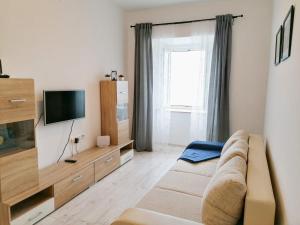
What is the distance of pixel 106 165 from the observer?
11.0 feet

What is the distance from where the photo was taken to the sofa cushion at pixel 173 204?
1.67m

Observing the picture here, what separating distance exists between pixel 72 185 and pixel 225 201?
1918 mm

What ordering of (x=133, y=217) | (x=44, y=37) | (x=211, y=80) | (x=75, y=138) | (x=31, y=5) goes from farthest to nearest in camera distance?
1. (x=211, y=80)
2. (x=75, y=138)
3. (x=44, y=37)
4. (x=31, y=5)
5. (x=133, y=217)

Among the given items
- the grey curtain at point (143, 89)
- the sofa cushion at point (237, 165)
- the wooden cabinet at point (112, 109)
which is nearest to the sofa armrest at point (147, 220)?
the sofa cushion at point (237, 165)

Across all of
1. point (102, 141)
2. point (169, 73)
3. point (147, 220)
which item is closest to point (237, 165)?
point (147, 220)

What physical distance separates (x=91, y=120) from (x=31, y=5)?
1.80 meters

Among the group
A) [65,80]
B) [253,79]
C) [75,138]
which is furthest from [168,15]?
[75,138]

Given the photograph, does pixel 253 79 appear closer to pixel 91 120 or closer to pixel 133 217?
pixel 91 120

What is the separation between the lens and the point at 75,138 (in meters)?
3.35

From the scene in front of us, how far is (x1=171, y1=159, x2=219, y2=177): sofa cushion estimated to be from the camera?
2.45 meters

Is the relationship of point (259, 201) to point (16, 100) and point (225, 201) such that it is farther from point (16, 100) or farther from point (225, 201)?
point (16, 100)

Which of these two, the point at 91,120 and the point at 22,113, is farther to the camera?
the point at 91,120

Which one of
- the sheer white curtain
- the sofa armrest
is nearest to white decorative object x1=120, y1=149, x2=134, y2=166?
the sheer white curtain

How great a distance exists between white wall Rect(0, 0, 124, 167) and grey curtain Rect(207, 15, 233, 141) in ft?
6.00
